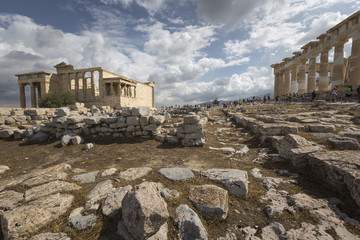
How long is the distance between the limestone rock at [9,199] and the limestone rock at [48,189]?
4.3 inches

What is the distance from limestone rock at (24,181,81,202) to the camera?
281 centimetres

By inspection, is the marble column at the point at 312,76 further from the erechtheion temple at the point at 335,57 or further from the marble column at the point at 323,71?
the marble column at the point at 323,71

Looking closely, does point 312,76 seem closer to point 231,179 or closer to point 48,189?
point 231,179

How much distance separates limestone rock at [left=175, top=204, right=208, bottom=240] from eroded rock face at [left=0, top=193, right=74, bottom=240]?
1763 mm

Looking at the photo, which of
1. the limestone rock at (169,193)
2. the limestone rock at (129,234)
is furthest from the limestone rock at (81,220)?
the limestone rock at (169,193)

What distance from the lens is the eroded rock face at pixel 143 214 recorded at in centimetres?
191

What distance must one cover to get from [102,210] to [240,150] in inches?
202

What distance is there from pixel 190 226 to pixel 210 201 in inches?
21.9

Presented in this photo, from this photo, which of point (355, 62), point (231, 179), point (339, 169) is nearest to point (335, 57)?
point (355, 62)

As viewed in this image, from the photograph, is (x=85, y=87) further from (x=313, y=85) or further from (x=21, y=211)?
(x=313, y=85)

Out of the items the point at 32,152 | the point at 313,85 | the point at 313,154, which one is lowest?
the point at 32,152

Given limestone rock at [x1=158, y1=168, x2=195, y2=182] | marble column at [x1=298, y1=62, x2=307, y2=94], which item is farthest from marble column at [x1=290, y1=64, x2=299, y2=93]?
limestone rock at [x1=158, y1=168, x2=195, y2=182]

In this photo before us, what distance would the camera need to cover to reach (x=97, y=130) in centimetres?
851

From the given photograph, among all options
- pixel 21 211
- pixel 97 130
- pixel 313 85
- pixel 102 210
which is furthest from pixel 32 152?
pixel 313 85
